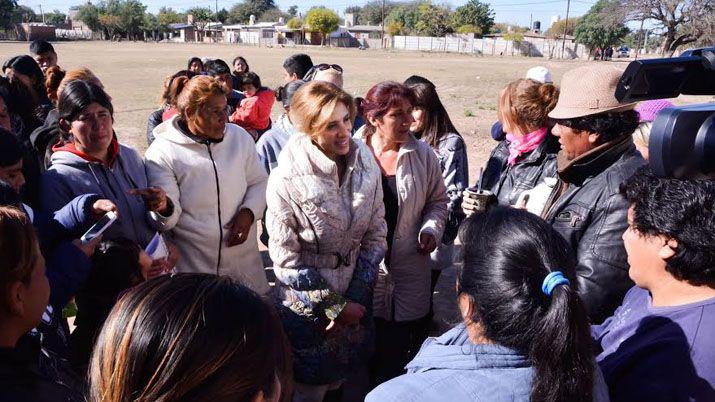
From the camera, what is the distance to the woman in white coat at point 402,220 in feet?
10.4

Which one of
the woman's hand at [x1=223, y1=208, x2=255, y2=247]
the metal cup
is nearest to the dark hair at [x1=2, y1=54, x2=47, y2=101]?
the woman's hand at [x1=223, y1=208, x2=255, y2=247]

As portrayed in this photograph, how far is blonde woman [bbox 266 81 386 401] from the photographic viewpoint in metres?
2.59

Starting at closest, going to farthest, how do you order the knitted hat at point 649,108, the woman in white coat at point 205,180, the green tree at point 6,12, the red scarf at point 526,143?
the woman in white coat at point 205,180, the red scarf at point 526,143, the knitted hat at point 649,108, the green tree at point 6,12

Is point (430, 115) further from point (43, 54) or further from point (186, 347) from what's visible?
point (43, 54)

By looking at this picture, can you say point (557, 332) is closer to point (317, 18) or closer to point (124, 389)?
point (124, 389)

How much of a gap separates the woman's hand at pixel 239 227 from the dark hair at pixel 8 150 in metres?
1.16

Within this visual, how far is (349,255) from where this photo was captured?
2.78 m

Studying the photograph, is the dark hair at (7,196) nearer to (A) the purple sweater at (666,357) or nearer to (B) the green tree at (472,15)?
(A) the purple sweater at (666,357)

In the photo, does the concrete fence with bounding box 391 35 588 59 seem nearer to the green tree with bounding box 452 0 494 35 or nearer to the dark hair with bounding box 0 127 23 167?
the green tree with bounding box 452 0 494 35

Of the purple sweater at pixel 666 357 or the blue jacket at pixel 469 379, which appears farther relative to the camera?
the purple sweater at pixel 666 357

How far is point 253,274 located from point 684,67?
2682mm

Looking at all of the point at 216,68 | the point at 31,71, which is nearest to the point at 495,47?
the point at 216,68

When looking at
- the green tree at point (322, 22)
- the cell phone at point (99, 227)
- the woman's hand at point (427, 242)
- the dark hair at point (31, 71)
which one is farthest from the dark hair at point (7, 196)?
the green tree at point (322, 22)

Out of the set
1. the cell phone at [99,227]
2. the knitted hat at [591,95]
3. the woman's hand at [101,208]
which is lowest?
the cell phone at [99,227]
